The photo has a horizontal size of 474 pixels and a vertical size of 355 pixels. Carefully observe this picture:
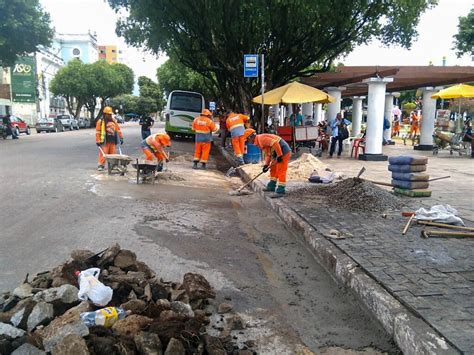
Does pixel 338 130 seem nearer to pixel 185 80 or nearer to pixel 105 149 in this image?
pixel 105 149

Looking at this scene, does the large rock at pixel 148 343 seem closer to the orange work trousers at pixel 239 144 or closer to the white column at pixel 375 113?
the orange work trousers at pixel 239 144

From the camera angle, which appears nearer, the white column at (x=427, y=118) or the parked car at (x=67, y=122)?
the white column at (x=427, y=118)

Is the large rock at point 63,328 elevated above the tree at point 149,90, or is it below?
below

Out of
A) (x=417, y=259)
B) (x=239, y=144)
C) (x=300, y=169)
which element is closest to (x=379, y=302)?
(x=417, y=259)

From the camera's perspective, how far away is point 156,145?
1060cm

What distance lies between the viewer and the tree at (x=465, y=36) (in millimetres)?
25309

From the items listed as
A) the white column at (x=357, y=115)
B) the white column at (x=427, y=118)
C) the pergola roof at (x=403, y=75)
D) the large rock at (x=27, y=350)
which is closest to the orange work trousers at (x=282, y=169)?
the large rock at (x=27, y=350)

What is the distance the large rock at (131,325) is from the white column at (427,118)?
1807 cm

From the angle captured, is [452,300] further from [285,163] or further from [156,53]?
[156,53]

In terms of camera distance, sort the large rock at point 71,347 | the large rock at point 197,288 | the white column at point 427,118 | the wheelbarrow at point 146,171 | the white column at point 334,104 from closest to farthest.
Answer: the large rock at point 71,347, the large rock at point 197,288, the wheelbarrow at point 146,171, the white column at point 427,118, the white column at point 334,104

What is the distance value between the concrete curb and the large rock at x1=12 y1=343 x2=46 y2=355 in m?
2.48

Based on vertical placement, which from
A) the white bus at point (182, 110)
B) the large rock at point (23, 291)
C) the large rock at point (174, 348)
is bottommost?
the large rock at point (174, 348)

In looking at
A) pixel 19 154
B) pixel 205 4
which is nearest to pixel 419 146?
pixel 205 4

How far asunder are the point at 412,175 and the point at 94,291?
6433 mm
